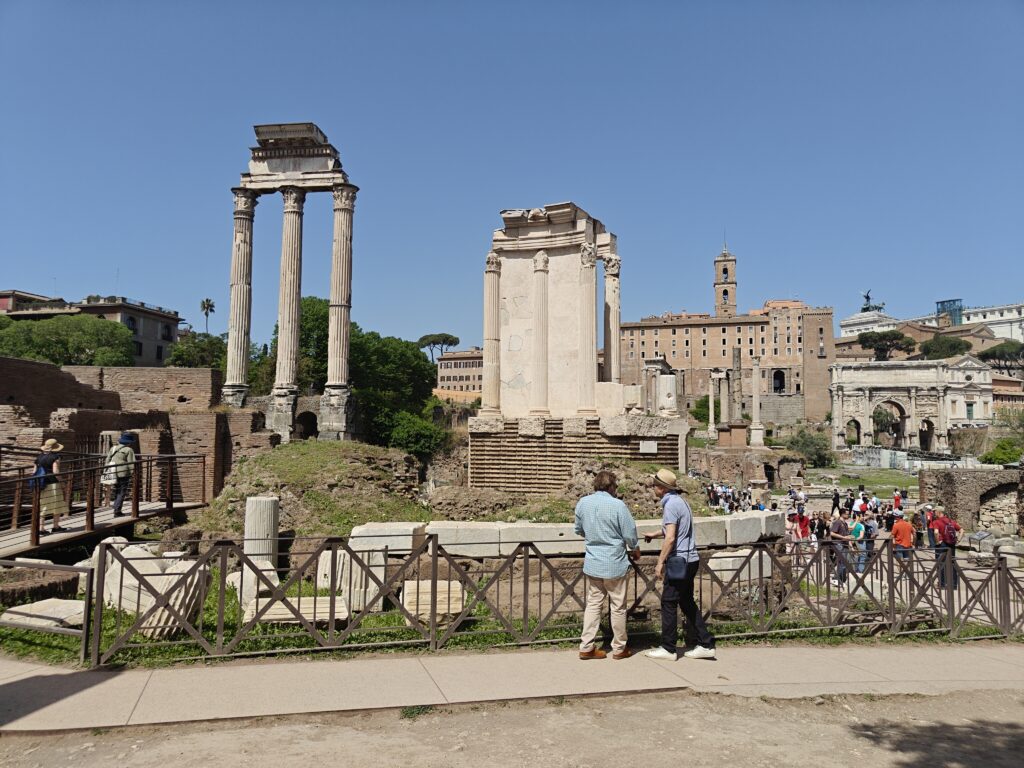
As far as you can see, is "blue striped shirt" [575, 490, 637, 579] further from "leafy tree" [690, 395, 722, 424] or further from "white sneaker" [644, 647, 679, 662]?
"leafy tree" [690, 395, 722, 424]

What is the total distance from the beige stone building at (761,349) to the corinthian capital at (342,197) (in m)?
87.9

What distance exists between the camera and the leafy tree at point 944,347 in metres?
123

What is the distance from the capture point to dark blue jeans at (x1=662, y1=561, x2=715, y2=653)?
6105 millimetres

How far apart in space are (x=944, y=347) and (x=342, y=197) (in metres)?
129

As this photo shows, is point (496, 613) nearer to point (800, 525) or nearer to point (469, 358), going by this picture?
point (800, 525)

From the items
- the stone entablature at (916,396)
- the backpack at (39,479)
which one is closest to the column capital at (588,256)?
the backpack at (39,479)

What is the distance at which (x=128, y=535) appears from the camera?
36.3 ft

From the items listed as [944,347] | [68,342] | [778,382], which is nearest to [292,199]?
[68,342]

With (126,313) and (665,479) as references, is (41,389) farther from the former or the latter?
(126,313)

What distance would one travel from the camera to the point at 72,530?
9.78 m

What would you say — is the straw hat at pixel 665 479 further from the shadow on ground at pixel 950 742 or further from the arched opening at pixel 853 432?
the arched opening at pixel 853 432

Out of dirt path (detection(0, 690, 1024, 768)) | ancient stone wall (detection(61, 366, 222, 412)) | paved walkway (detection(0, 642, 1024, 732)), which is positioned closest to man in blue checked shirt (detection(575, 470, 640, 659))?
paved walkway (detection(0, 642, 1024, 732))

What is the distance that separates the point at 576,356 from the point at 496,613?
363 inches

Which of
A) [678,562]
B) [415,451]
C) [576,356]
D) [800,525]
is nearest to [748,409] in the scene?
[415,451]
